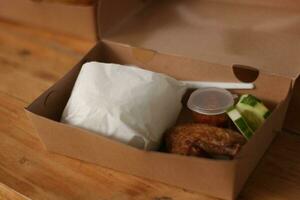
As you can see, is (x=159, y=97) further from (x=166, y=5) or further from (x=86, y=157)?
(x=166, y=5)

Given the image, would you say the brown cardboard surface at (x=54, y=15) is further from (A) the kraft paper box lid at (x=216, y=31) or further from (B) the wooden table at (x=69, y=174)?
(B) the wooden table at (x=69, y=174)

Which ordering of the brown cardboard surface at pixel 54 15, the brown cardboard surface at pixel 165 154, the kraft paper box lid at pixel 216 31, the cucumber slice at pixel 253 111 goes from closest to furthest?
the brown cardboard surface at pixel 165 154, the cucumber slice at pixel 253 111, the kraft paper box lid at pixel 216 31, the brown cardboard surface at pixel 54 15

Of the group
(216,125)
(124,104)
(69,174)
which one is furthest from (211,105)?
(69,174)

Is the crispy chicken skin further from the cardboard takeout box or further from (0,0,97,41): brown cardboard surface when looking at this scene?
(0,0,97,41): brown cardboard surface

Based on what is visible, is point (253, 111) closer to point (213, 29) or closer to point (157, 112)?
point (157, 112)

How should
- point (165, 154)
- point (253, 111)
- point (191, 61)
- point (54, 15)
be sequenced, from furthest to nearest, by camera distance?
point (54, 15)
point (191, 61)
point (253, 111)
point (165, 154)

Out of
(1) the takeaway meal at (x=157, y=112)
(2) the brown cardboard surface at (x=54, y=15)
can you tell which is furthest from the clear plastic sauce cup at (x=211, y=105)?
(2) the brown cardboard surface at (x=54, y=15)
